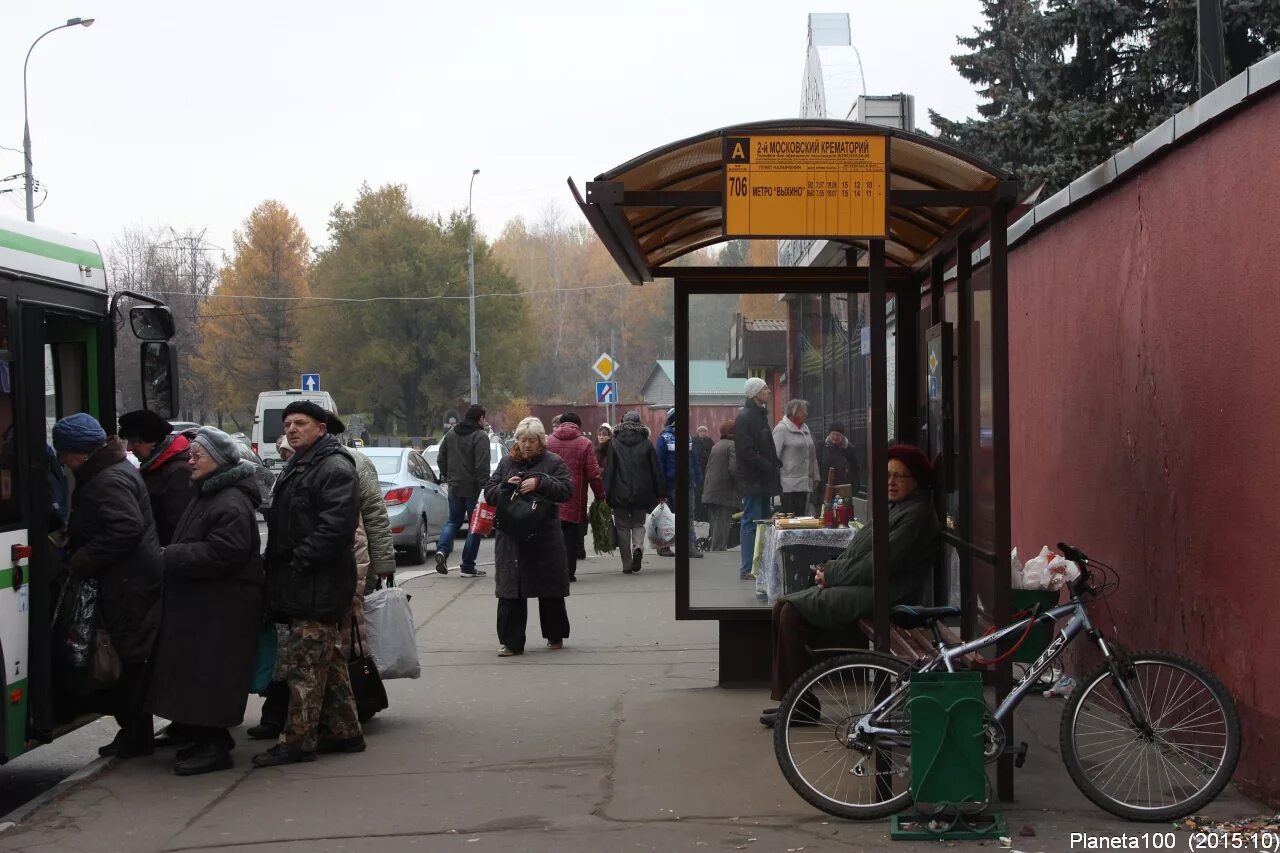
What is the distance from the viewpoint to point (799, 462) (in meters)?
8.73

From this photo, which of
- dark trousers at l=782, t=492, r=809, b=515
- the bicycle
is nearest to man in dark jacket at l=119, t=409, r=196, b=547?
dark trousers at l=782, t=492, r=809, b=515

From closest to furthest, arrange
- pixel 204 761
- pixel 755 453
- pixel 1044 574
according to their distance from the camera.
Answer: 1. pixel 1044 574
2. pixel 204 761
3. pixel 755 453

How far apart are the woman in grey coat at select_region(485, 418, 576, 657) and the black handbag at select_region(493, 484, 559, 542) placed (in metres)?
0.02

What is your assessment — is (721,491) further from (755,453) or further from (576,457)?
(576,457)

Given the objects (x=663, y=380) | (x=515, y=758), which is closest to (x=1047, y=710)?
(x=515, y=758)

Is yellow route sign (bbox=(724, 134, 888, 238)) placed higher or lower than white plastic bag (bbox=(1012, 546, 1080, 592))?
higher

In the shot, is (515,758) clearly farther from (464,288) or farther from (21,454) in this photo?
(464,288)

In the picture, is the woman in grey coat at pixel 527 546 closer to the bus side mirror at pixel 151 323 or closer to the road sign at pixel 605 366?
the bus side mirror at pixel 151 323

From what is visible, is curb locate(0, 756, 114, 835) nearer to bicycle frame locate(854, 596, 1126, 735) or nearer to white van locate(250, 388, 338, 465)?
bicycle frame locate(854, 596, 1126, 735)

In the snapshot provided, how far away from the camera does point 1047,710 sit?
784cm

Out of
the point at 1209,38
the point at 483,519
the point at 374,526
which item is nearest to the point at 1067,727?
the point at 374,526

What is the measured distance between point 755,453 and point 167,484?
3415 millimetres

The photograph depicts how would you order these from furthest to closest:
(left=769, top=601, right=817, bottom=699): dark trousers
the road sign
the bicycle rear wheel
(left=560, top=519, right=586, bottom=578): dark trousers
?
the road sign, (left=560, top=519, right=586, bottom=578): dark trousers, (left=769, top=601, right=817, bottom=699): dark trousers, the bicycle rear wheel

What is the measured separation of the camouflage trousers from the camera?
6914 mm
